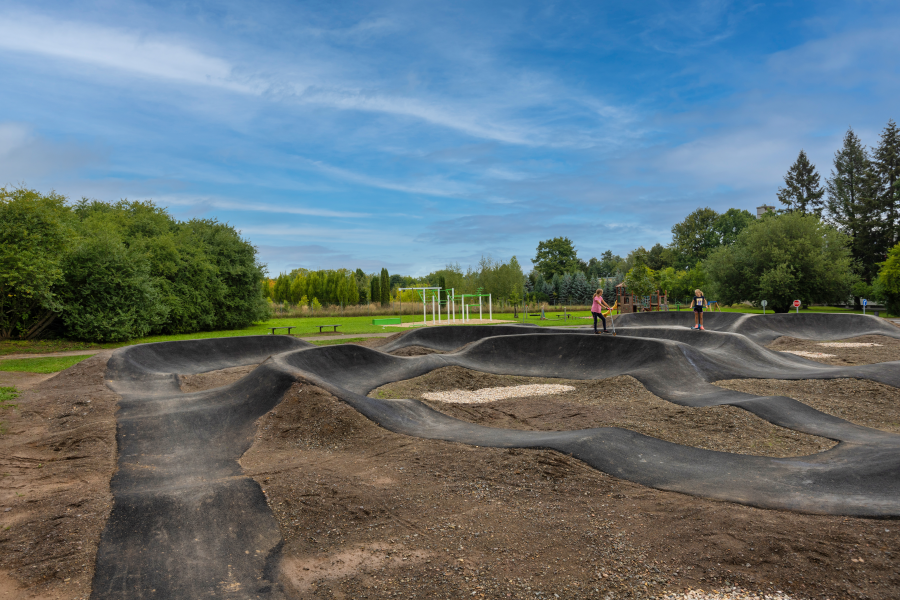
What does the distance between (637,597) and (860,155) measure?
69990mm

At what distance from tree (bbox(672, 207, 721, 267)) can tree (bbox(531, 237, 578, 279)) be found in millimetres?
16873

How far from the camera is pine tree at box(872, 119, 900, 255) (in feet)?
157

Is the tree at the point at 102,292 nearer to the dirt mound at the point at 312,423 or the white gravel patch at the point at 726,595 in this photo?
the dirt mound at the point at 312,423

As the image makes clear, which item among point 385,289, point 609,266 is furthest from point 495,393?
point 609,266

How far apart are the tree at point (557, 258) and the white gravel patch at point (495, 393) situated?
73652mm

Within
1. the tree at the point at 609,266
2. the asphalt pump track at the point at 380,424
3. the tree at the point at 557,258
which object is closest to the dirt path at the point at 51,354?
the asphalt pump track at the point at 380,424

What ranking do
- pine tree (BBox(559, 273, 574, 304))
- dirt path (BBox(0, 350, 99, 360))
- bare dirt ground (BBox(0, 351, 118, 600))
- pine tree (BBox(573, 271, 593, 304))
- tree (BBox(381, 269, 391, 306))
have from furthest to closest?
1. pine tree (BBox(559, 273, 574, 304))
2. pine tree (BBox(573, 271, 593, 304))
3. tree (BBox(381, 269, 391, 306))
4. dirt path (BBox(0, 350, 99, 360))
5. bare dirt ground (BBox(0, 351, 118, 600))

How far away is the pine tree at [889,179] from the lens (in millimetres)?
48000

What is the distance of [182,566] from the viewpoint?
430 centimetres

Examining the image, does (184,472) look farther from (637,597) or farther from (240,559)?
(637,597)

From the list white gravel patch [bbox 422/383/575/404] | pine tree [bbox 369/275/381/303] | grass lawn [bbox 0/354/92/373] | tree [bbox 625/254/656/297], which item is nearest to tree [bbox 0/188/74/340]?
grass lawn [bbox 0/354/92/373]

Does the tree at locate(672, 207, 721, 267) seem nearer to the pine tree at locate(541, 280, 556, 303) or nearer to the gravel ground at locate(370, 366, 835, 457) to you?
the pine tree at locate(541, 280, 556, 303)

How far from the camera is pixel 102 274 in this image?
2208cm

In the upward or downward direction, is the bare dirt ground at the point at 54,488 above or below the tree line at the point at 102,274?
below
